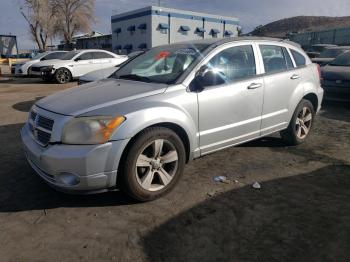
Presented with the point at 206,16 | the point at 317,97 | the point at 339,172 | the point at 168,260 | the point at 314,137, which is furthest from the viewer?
the point at 206,16

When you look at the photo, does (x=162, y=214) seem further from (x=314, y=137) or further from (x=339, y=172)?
(x=314, y=137)

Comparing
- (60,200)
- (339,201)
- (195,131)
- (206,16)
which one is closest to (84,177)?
(60,200)

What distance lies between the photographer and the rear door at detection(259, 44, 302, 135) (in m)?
4.85

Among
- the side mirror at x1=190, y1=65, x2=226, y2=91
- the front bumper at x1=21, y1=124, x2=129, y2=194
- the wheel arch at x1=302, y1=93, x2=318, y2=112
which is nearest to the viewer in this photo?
the front bumper at x1=21, y1=124, x2=129, y2=194

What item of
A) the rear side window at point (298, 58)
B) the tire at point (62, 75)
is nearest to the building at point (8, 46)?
the tire at point (62, 75)

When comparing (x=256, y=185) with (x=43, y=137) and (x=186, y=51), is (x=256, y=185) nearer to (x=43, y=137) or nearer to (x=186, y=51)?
(x=186, y=51)

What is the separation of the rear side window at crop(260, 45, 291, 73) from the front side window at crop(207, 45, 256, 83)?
28 centimetres

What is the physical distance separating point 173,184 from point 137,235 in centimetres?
91

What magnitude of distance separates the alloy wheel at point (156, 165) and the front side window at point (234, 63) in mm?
1199

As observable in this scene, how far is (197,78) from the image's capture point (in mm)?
4016

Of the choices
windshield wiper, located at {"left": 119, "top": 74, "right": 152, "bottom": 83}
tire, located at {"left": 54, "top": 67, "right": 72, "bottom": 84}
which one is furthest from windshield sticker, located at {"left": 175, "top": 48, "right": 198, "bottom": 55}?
tire, located at {"left": 54, "top": 67, "right": 72, "bottom": 84}

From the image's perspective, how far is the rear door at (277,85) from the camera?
4852mm

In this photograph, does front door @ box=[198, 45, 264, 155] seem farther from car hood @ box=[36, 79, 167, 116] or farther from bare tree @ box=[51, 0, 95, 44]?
bare tree @ box=[51, 0, 95, 44]

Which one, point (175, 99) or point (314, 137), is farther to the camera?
point (314, 137)
